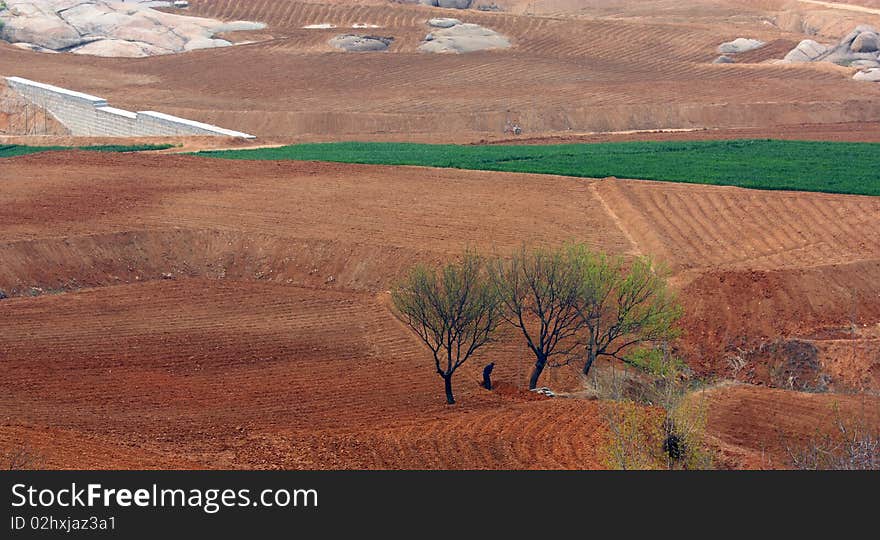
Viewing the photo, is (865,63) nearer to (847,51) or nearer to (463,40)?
(847,51)

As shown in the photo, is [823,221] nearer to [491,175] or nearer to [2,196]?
[491,175]

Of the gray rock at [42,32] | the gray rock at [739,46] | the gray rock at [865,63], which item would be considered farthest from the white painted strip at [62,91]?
the gray rock at [865,63]

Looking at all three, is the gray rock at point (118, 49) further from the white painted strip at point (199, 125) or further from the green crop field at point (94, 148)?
the green crop field at point (94, 148)

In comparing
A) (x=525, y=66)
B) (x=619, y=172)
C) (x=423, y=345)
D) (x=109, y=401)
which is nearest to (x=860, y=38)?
(x=525, y=66)

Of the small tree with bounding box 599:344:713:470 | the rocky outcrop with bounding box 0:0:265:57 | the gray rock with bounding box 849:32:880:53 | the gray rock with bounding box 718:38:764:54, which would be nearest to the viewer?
the small tree with bounding box 599:344:713:470

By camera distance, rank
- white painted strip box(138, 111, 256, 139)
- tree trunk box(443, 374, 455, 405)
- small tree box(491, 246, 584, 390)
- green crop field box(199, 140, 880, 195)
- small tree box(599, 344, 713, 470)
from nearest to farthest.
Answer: small tree box(599, 344, 713, 470) → tree trunk box(443, 374, 455, 405) → small tree box(491, 246, 584, 390) → green crop field box(199, 140, 880, 195) → white painted strip box(138, 111, 256, 139)

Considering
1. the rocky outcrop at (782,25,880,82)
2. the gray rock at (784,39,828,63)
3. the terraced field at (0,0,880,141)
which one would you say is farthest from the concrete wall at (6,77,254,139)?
the rocky outcrop at (782,25,880,82)

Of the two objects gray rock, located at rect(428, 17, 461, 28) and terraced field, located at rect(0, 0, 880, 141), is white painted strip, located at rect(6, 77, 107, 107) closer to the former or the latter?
terraced field, located at rect(0, 0, 880, 141)
